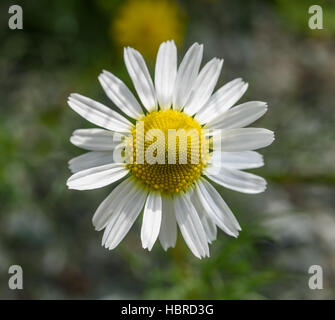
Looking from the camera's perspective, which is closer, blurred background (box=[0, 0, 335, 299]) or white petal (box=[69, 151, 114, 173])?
white petal (box=[69, 151, 114, 173])

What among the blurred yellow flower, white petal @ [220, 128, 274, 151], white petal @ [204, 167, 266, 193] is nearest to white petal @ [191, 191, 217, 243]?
white petal @ [204, 167, 266, 193]

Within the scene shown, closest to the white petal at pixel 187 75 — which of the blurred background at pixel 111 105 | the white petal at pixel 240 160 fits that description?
the white petal at pixel 240 160

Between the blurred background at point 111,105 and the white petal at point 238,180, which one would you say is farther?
the blurred background at point 111,105

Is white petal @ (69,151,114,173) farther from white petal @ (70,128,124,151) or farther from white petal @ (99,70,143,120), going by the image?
white petal @ (99,70,143,120)

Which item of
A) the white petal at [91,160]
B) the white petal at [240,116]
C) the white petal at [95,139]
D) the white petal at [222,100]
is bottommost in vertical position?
the white petal at [91,160]

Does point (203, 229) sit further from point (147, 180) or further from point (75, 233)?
point (75, 233)

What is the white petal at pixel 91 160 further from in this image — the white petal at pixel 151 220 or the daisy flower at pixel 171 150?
the white petal at pixel 151 220
